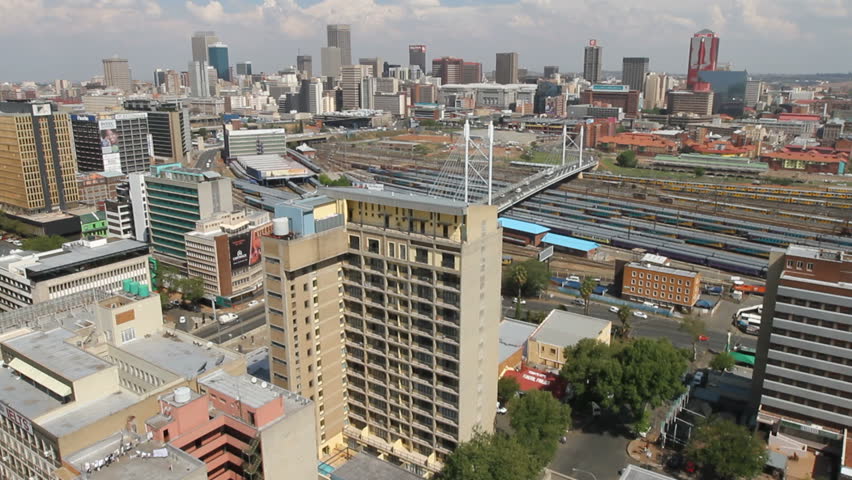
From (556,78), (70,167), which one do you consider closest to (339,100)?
(556,78)

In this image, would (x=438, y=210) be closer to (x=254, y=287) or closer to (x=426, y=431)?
(x=426, y=431)

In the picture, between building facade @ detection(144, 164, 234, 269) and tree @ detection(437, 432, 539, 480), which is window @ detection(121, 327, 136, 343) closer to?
tree @ detection(437, 432, 539, 480)

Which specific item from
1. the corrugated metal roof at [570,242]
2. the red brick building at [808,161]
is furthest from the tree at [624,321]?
the red brick building at [808,161]

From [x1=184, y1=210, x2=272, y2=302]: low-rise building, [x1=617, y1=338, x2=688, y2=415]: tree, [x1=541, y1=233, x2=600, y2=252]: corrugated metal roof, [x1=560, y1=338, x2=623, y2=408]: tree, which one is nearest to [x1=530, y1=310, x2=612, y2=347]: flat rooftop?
[x1=560, y1=338, x2=623, y2=408]: tree

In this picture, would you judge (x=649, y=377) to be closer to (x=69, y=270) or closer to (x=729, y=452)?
(x=729, y=452)

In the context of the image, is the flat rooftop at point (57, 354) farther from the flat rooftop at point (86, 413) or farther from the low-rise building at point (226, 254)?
the low-rise building at point (226, 254)

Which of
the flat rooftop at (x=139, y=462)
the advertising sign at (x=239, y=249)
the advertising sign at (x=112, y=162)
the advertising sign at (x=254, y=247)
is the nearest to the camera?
the flat rooftop at (x=139, y=462)
